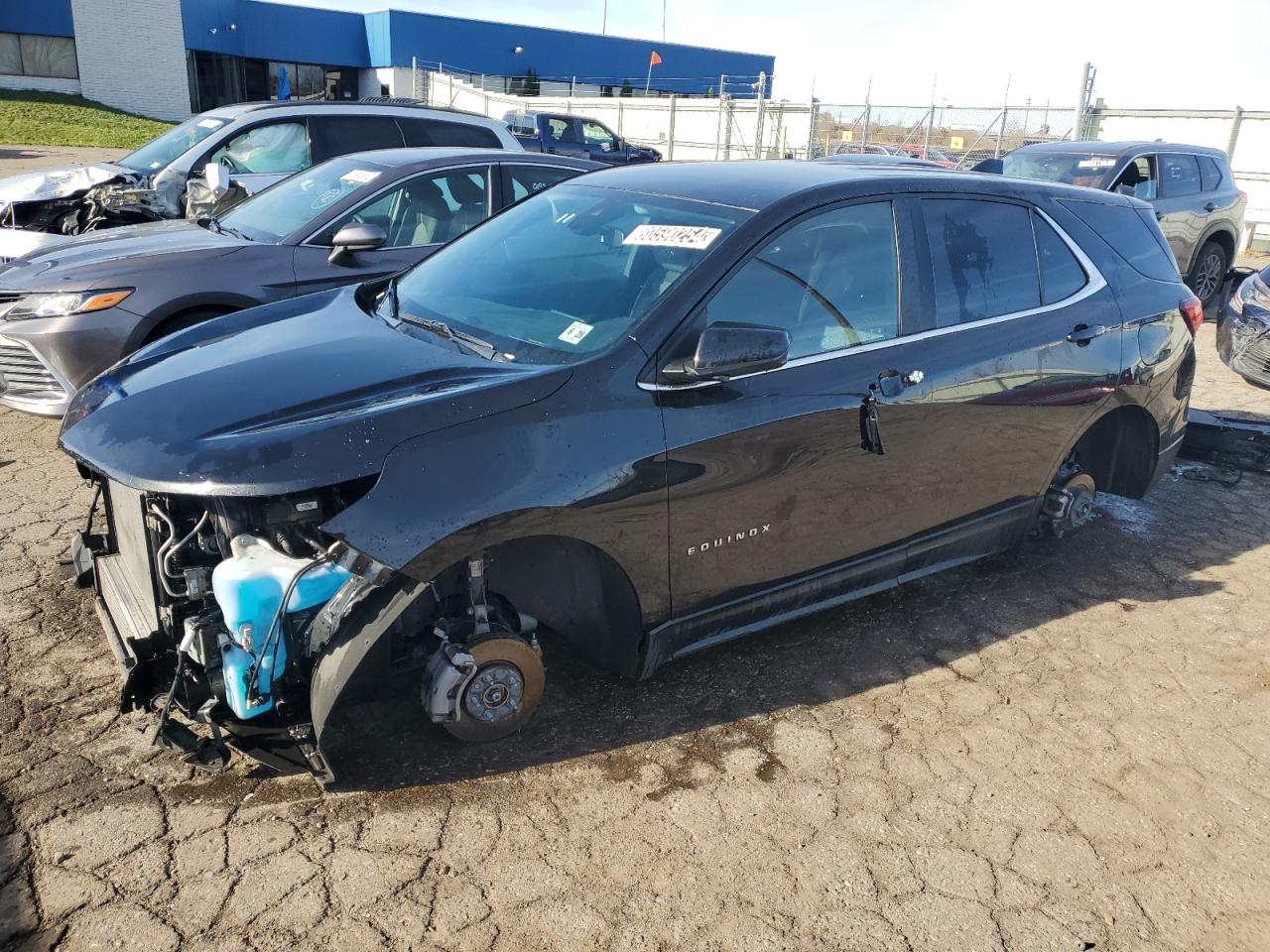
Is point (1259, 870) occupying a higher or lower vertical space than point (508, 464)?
lower

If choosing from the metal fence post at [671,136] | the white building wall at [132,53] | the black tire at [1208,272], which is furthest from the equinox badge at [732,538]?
the white building wall at [132,53]

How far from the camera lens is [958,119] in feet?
69.8

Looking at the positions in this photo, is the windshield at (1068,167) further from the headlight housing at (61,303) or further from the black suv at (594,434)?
the headlight housing at (61,303)

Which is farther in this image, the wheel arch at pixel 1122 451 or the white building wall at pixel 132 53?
the white building wall at pixel 132 53

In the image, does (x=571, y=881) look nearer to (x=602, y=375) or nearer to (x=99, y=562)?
(x=602, y=375)

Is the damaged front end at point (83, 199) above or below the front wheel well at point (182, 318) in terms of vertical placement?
above

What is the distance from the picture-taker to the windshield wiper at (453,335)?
10.5ft

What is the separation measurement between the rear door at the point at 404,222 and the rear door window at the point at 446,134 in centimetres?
245

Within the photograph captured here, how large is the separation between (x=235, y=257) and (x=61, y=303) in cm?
89

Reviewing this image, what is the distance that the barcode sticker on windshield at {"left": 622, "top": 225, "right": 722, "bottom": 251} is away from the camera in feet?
10.9

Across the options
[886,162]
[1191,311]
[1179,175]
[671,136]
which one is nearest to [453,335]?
[886,162]

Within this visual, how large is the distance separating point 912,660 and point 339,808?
219 cm

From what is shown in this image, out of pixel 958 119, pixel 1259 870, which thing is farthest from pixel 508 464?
pixel 958 119

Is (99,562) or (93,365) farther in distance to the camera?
(93,365)
